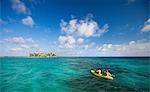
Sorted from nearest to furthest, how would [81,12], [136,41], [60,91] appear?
[60,91] → [81,12] → [136,41]

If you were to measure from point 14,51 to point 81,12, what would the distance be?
2744 mm

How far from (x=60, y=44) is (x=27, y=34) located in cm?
127

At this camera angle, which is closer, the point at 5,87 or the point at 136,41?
the point at 5,87

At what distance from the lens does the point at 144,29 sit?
20.7ft

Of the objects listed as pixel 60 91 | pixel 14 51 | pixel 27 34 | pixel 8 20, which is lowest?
pixel 60 91

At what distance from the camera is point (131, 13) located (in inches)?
241

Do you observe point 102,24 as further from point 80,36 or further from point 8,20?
point 8,20

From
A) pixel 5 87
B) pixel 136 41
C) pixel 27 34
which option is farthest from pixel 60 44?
pixel 136 41

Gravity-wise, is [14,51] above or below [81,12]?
below

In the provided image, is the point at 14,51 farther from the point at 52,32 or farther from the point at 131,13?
Result: the point at 131,13

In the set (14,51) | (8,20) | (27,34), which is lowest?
(14,51)

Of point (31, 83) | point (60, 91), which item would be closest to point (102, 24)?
point (60, 91)

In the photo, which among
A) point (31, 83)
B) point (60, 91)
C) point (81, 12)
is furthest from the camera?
point (81, 12)

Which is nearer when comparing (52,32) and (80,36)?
(52,32)
